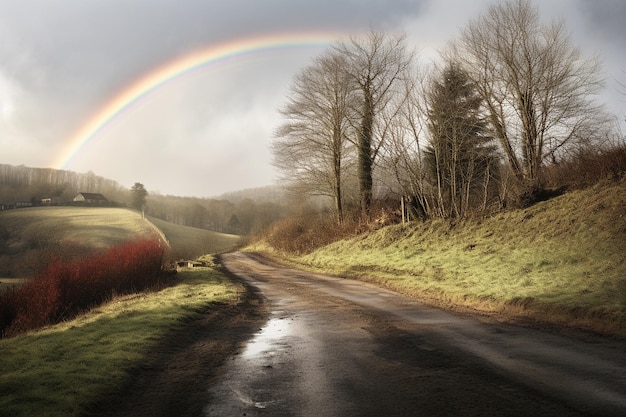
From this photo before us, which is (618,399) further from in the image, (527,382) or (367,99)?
(367,99)

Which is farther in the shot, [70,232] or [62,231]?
[62,231]

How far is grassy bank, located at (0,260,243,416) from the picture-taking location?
5730mm

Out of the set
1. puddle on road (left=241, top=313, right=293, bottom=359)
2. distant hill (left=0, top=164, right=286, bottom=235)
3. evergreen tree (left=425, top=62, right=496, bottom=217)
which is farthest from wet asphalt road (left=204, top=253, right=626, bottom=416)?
distant hill (left=0, top=164, right=286, bottom=235)

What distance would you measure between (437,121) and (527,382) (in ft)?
86.4

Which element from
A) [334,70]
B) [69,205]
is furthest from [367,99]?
[69,205]

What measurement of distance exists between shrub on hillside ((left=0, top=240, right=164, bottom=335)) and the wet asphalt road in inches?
498

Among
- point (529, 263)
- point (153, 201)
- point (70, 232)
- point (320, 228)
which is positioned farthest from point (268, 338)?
point (153, 201)

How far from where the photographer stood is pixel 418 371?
6.80m

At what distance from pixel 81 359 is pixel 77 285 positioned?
15525 mm

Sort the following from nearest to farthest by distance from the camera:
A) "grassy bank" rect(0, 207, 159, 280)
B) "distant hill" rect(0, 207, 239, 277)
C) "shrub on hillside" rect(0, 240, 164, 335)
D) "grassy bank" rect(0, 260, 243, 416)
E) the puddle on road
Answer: "grassy bank" rect(0, 260, 243, 416) → the puddle on road → "shrub on hillside" rect(0, 240, 164, 335) → "grassy bank" rect(0, 207, 159, 280) → "distant hill" rect(0, 207, 239, 277)

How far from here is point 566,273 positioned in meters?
13.9

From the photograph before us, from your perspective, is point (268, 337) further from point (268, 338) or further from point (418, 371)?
point (418, 371)

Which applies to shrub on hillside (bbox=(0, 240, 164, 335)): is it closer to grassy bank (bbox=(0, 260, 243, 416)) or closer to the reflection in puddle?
grassy bank (bbox=(0, 260, 243, 416))

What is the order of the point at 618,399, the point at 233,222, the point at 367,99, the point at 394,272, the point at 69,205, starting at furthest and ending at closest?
the point at 233,222, the point at 69,205, the point at 367,99, the point at 394,272, the point at 618,399
